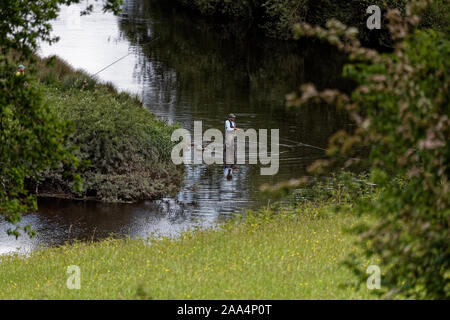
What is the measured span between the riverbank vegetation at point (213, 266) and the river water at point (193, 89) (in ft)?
9.21

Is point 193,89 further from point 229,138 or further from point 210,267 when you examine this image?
point 210,267

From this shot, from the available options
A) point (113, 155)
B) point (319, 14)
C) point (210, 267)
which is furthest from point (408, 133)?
point (319, 14)

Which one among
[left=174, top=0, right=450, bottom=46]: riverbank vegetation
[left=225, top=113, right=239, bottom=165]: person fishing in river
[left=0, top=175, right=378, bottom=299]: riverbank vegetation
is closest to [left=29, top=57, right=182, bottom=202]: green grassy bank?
[left=225, top=113, right=239, bottom=165]: person fishing in river

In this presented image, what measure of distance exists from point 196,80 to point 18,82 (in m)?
32.3

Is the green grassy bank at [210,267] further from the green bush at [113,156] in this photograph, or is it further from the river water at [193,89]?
the green bush at [113,156]

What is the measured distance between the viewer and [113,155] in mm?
23266

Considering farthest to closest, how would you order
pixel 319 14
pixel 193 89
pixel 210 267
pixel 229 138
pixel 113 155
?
pixel 319 14, pixel 193 89, pixel 229 138, pixel 113 155, pixel 210 267

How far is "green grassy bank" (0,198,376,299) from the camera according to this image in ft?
33.4

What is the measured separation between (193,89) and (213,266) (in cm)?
2787

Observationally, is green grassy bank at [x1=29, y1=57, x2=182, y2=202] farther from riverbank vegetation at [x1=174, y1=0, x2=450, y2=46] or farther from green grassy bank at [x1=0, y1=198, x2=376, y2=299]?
riverbank vegetation at [x1=174, y1=0, x2=450, y2=46]

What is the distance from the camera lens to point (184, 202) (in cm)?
2242

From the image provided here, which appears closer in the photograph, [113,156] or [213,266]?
[213,266]

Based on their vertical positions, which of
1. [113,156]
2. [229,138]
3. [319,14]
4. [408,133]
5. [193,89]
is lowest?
[113,156]

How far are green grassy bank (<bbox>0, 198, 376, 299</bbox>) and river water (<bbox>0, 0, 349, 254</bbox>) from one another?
9.16 feet
